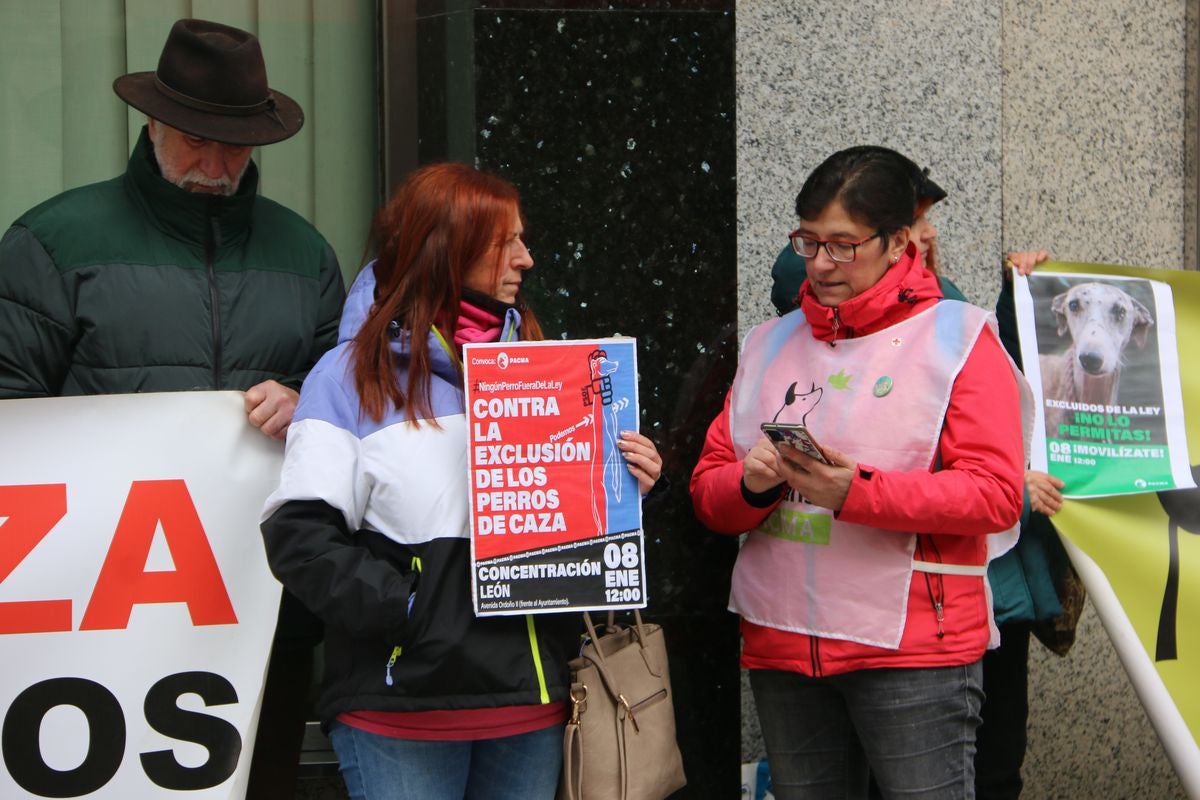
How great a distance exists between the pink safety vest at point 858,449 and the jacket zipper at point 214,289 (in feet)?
4.07

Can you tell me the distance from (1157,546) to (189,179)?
99.3 inches

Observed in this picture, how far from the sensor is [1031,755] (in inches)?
189

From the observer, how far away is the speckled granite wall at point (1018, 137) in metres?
4.45

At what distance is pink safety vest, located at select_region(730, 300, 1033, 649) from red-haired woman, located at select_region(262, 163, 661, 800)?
451mm

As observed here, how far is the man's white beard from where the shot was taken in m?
3.29

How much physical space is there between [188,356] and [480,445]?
0.87 metres

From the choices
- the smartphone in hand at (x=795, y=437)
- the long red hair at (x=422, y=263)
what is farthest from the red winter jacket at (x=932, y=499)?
the long red hair at (x=422, y=263)

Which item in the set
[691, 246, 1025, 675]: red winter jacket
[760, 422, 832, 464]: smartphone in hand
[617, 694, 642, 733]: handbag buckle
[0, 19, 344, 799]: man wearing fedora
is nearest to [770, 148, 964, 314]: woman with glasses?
[691, 246, 1025, 675]: red winter jacket

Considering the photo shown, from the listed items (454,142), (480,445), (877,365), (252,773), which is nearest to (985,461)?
(877,365)

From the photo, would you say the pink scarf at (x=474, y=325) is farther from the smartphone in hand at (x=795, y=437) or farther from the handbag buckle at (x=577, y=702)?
the handbag buckle at (x=577, y=702)

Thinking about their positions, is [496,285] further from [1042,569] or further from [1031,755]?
[1031,755]

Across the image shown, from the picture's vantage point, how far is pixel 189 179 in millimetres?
3293

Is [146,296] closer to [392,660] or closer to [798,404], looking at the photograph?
[392,660]

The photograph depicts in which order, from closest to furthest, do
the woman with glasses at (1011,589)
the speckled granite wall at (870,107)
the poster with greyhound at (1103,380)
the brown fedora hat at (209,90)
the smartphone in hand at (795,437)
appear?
the smartphone in hand at (795,437) < the brown fedora hat at (209,90) < the woman with glasses at (1011,589) < the poster with greyhound at (1103,380) < the speckled granite wall at (870,107)
